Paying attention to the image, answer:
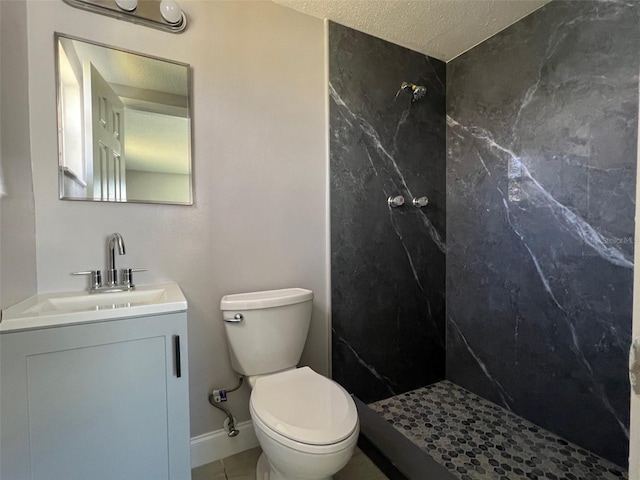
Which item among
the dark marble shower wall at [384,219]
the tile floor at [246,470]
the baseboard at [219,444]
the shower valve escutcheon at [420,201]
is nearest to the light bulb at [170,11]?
the dark marble shower wall at [384,219]

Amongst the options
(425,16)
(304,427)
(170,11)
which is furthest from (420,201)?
(170,11)

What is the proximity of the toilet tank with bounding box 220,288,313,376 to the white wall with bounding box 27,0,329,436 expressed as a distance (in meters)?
0.17

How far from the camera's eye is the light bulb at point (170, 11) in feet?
4.29

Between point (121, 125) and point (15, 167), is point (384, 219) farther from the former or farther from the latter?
point (15, 167)

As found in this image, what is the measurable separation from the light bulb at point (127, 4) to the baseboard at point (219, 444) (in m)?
1.93

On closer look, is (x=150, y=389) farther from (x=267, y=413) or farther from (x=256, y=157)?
(x=256, y=157)

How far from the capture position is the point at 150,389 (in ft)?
3.24

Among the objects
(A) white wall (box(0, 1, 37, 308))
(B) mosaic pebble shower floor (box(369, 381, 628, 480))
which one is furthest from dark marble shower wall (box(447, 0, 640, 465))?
(A) white wall (box(0, 1, 37, 308))

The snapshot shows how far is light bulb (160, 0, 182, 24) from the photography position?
1.31 m

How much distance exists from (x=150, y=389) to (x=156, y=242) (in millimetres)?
642

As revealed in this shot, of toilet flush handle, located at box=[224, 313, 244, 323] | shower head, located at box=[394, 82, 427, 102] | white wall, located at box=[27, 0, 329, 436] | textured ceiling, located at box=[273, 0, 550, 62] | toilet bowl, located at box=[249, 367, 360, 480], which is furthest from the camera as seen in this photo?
shower head, located at box=[394, 82, 427, 102]

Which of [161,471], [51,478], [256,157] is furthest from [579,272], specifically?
[51,478]

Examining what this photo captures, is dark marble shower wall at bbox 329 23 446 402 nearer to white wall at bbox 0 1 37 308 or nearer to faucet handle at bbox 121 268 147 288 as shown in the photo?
faucet handle at bbox 121 268 147 288

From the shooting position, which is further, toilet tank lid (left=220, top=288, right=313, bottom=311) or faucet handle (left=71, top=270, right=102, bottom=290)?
toilet tank lid (left=220, top=288, right=313, bottom=311)
